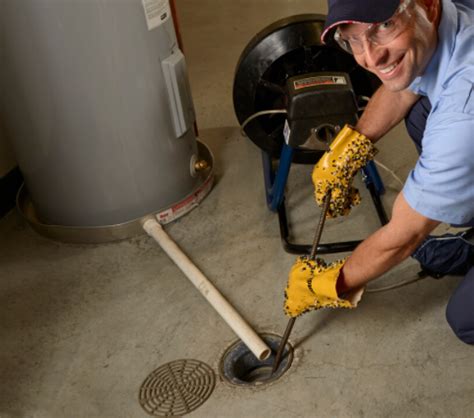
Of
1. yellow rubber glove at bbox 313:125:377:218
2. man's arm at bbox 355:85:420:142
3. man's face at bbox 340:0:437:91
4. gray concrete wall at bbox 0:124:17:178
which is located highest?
man's face at bbox 340:0:437:91

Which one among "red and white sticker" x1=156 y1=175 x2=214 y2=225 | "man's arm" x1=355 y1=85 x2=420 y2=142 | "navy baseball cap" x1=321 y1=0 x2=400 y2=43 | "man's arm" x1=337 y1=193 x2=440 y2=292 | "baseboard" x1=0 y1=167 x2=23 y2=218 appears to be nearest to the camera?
"navy baseball cap" x1=321 y1=0 x2=400 y2=43

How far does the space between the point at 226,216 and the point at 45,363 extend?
82 cm

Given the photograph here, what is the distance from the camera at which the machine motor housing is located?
175 centimetres

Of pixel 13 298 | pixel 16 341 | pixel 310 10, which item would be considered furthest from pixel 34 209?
pixel 310 10

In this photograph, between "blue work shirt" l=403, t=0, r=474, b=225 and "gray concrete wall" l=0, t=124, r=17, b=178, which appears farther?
"gray concrete wall" l=0, t=124, r=17, b=178

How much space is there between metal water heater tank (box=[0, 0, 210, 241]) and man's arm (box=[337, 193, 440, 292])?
0.91 meters

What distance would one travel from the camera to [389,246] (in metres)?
1.33

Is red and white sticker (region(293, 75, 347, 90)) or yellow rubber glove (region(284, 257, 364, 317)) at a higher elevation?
red and white sticker (region(293, 75, 347, 90))

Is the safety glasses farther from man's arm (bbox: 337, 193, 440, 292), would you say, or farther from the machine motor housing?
the machine motor housing

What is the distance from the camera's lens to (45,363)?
1.78 metres

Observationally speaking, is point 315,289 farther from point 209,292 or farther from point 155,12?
point 155,12

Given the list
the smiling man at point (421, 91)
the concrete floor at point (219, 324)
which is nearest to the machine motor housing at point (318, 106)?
the smiling man at point (421, 91)

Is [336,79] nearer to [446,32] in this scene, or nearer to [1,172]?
[446,32]

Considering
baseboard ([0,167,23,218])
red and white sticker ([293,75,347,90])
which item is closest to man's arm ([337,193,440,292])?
red and white sticker ([293,75,347,90])
